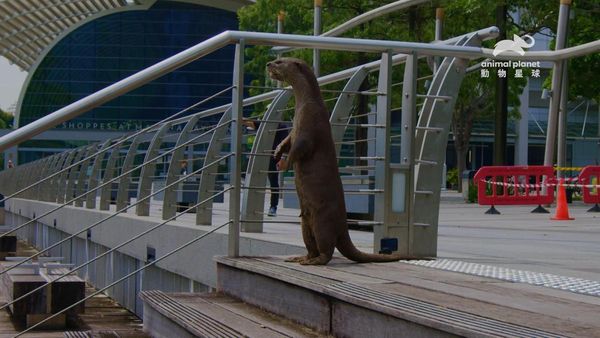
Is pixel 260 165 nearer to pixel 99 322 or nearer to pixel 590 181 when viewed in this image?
pixel 99 322

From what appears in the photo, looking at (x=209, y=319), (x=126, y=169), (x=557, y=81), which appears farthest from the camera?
(x=557, y=81)

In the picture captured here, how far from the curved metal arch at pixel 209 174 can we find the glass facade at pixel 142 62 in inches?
3050

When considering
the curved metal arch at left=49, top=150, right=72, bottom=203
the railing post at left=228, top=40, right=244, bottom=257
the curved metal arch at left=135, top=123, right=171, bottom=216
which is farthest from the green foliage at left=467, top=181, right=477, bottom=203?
the railing post at left=228, top=40, right=244, bottom=257

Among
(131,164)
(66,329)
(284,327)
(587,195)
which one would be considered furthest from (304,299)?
(587,195)

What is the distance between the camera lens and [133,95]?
88.2 m

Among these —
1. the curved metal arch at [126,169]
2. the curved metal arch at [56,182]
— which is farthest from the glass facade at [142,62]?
the curved metal arch at [126,169]

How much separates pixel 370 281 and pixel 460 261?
6.05 feet

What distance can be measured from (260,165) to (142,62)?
8065 cm

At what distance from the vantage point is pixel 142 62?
88.3 meters

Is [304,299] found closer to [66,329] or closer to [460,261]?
[460,261]

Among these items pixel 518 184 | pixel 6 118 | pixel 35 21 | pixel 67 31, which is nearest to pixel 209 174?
pixel 518 184

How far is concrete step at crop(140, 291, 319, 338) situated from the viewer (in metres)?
5.41

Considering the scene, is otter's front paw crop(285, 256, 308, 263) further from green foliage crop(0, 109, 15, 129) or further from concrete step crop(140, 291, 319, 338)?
green foliage crop(0, 109, 15, 129)

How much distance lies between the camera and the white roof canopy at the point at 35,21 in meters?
74.4
